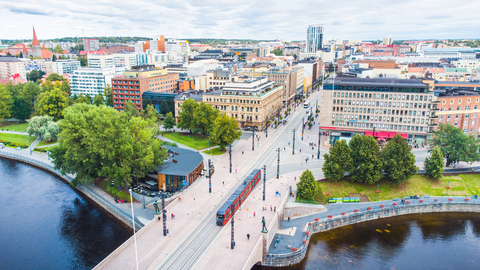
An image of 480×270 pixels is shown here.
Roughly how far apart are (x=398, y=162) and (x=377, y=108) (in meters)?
31.4

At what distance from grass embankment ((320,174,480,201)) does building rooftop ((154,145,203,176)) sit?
2734cm

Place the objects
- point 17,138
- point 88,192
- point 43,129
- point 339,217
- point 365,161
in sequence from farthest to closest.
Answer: point 17,138 → point 43,129 → point 88,192 → point 365,161 → point 339,217

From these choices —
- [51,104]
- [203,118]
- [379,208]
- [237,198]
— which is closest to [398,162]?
[379,208]

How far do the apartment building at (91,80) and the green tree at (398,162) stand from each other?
5057 inches

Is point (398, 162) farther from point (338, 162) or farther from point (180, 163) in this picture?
point (180, 163)

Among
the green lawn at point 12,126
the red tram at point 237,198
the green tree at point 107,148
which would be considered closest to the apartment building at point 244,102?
the red tram at point 237,198

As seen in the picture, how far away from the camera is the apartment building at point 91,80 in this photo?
152125mm

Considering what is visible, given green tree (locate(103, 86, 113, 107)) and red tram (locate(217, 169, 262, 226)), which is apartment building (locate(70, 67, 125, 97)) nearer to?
green tree (locate(103, 86, 113, 107))

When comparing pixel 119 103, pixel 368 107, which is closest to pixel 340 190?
pixel 368 107

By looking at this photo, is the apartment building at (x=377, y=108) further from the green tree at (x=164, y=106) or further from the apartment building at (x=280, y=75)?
the green tree at (x=164, y=106)

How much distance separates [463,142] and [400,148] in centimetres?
1788

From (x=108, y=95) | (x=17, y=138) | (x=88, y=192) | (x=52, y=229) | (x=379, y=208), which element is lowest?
(x=52, y=229)

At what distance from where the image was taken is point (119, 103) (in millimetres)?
131625

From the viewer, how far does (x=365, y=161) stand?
65.8 m
